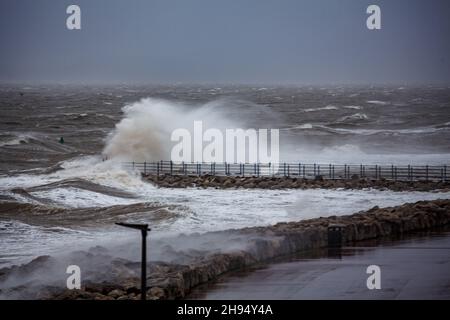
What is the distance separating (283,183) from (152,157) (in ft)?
32.1

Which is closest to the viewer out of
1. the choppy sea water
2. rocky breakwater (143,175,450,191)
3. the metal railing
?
the choppy sea water

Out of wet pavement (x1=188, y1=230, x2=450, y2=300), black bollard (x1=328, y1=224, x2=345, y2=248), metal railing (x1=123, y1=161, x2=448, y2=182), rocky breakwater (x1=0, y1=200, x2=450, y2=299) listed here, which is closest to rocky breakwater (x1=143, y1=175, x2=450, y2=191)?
metal railing (x1=123, y1=161, x2=448, y2=182)

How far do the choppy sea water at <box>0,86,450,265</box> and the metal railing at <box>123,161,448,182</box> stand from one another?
1670 millimetres

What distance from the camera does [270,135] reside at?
50062 mm

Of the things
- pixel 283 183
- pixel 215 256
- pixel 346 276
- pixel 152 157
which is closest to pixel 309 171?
pixel 283 183

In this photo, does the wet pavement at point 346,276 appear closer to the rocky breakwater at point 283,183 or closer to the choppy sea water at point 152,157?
the choppy sea water at point 152,157

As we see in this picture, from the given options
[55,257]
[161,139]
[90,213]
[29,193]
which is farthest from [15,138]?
[55,257]

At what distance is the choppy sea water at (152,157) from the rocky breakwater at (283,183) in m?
0.70

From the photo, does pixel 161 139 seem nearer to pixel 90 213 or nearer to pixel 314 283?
pixel 90 213

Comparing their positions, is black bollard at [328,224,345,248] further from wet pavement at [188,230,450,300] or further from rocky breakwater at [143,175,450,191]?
rocky breakwater at [143,175,450,191]

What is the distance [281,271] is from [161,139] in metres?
23.7

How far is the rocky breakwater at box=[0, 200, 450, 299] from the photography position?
13023 millimetres

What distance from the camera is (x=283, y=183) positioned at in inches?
1077

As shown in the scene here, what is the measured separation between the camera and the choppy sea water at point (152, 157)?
66.8ft
